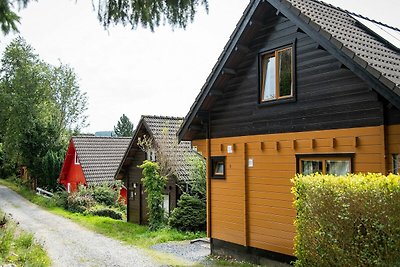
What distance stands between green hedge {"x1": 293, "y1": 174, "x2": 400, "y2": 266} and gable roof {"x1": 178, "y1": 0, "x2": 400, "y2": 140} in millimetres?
2198

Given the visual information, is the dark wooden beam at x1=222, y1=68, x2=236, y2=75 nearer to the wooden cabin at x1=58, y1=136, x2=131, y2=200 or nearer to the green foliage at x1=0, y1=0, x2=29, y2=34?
the green foliage at x1=0, y1=0, x2=29, y2=34

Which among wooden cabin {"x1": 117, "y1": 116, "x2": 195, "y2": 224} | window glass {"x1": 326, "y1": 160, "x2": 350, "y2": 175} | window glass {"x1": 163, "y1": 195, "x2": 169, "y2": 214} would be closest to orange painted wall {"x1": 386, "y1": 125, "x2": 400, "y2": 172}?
window glass {"x1": 326, "y1": 160, "x2": 350, "y2": 175}

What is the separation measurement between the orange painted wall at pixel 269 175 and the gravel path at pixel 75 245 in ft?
9.05

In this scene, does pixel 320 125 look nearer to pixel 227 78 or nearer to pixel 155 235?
pixel 227 78

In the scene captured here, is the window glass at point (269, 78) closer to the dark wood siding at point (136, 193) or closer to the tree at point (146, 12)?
the tree at point (146, 12)

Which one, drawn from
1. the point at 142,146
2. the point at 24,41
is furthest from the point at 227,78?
the point at 24,41

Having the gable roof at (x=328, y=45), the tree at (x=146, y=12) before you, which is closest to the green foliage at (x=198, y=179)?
the gable roof at (x=328, y=45)

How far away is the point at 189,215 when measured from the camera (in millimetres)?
16625

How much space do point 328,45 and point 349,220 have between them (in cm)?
413

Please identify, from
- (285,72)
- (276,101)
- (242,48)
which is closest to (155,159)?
(242,48)

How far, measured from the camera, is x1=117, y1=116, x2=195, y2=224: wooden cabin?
18484mm

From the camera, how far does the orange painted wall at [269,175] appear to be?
26.4 feet

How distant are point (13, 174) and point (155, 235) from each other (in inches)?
1419

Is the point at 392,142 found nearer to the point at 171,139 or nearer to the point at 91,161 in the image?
the point at 171,139
